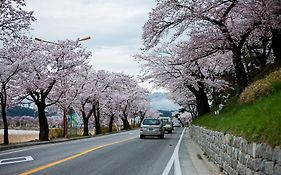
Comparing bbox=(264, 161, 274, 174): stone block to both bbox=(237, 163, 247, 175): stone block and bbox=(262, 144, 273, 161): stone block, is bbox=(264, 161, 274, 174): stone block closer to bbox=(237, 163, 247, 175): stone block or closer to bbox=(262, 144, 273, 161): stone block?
bbox=(262, 144, 273, 161): stone block

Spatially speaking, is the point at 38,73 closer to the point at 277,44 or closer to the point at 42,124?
the point at 42,124

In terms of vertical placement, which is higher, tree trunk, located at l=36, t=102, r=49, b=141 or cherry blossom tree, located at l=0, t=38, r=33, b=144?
cherry blossom tree, located at l=0, t=38, r=33, b=144

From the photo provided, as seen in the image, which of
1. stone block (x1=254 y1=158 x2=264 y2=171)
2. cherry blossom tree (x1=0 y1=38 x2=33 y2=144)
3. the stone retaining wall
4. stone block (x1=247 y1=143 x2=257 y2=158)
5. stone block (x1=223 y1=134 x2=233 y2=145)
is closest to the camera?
the stone retaining wall

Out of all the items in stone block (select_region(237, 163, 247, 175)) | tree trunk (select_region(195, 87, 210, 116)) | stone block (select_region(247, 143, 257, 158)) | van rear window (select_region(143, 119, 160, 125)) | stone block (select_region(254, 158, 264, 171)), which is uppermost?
tree trunk (select_region(195, 87, 210, 116))

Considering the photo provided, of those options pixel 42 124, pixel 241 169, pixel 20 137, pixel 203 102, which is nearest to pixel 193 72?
pixel 203 102

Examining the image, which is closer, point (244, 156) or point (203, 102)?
point (244, 156)

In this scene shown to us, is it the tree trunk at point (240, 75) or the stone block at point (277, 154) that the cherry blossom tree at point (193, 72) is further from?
the stone block at point (277, 154)

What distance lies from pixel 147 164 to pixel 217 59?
924 inches

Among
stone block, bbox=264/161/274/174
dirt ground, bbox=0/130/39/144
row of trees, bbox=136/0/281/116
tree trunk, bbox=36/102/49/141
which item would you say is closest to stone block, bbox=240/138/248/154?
stone block, bbox=264/161/274/174

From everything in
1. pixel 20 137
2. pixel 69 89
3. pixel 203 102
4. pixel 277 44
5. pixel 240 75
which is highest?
A: pixel 69 89

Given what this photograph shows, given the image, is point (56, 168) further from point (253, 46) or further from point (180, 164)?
point (253, 46)

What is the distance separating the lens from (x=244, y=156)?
8.33m

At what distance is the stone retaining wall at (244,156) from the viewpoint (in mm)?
6272

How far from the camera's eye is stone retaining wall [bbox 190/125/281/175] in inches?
247
